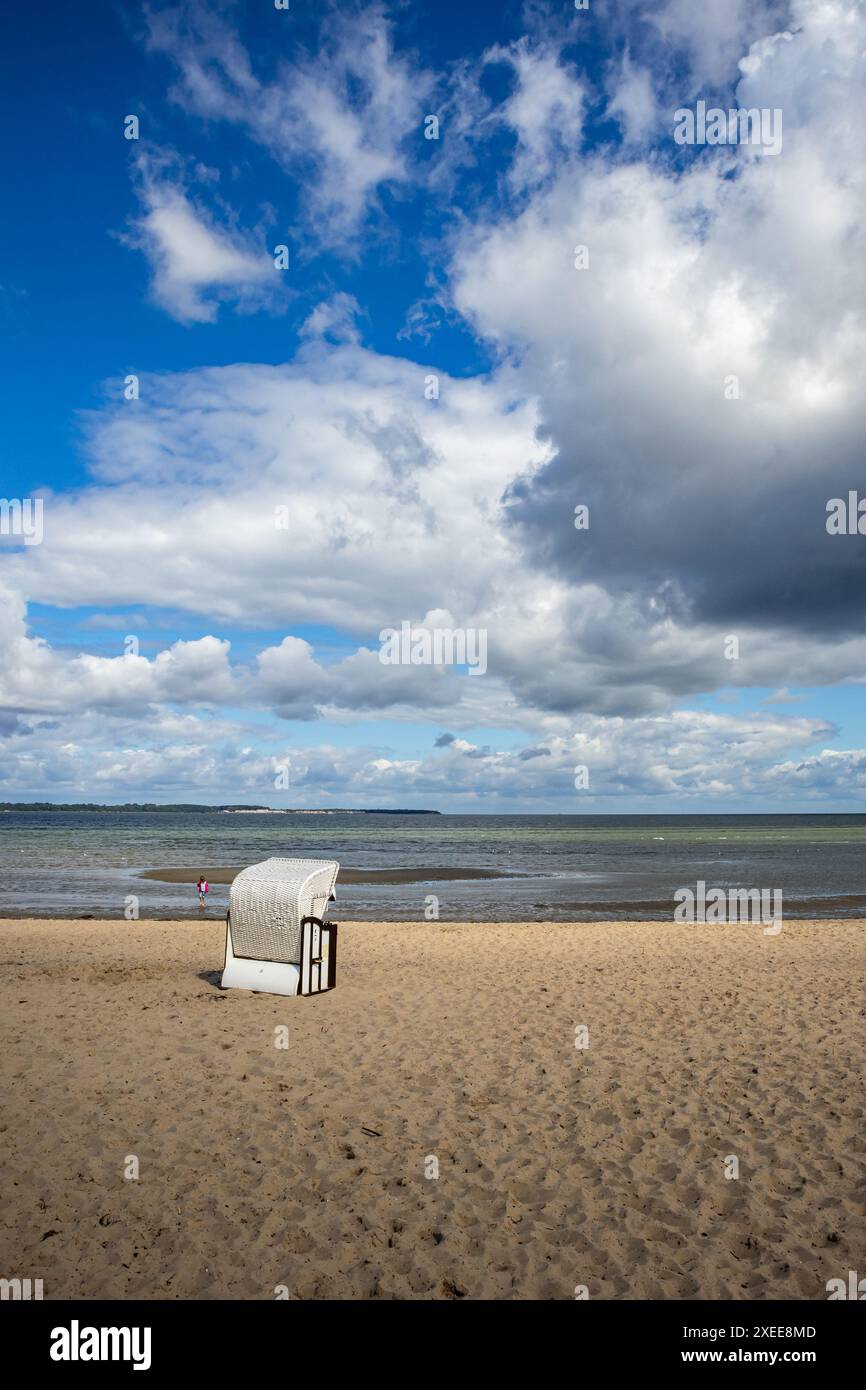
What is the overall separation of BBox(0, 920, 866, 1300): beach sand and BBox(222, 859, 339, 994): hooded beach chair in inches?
15.6

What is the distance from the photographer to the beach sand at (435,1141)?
578 centimetres

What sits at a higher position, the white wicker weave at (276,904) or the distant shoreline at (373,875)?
the white wicker weave at (276,904)

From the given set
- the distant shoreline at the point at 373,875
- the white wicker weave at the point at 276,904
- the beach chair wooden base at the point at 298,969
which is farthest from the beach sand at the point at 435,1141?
the distant shoreline at the point at 373,875

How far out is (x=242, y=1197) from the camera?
6715 millimetres

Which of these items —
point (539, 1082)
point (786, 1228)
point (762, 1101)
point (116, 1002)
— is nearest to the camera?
point (786, 1228)

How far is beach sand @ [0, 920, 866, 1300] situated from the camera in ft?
19.0

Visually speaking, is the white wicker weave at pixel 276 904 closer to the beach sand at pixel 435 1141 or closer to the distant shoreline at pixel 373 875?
the beach sand at pixel 435 1141

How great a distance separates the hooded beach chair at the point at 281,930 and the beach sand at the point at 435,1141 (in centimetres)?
40

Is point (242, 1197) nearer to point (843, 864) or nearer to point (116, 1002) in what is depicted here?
point (116, 1002)

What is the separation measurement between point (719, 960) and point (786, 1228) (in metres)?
12.3

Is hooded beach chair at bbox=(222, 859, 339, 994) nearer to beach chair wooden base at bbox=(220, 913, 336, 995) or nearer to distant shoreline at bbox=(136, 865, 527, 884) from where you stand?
beach chair wooden base at bbox=(220, 913, 336, 995)
